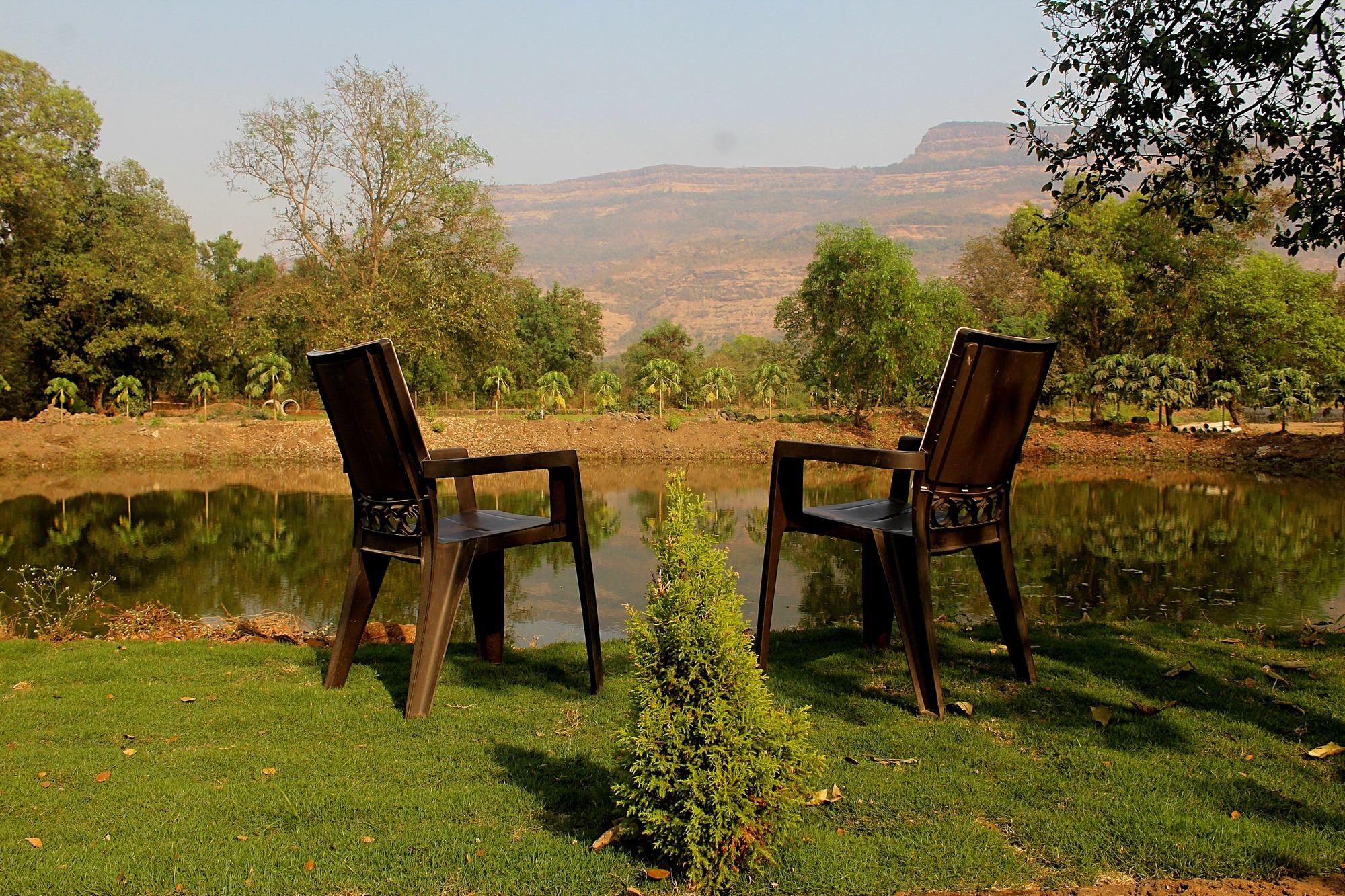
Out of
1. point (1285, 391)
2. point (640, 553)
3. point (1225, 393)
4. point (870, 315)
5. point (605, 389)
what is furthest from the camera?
point (605, 389)

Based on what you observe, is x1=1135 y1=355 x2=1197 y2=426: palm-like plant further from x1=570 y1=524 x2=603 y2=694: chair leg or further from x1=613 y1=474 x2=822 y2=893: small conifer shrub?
x1=613 y1=474 x2=822 y2=893: small conifer shrub

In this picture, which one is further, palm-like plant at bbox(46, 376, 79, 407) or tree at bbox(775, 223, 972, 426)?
tree at bbox(775, 223, 972, 426)

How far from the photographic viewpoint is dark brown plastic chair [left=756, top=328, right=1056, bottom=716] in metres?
3.09

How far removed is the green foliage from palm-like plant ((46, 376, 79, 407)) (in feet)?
72.7

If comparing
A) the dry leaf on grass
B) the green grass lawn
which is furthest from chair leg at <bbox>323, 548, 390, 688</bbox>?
the dry leaf on grass

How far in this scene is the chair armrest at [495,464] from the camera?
10.00ft

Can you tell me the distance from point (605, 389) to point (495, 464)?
30211 millimetres

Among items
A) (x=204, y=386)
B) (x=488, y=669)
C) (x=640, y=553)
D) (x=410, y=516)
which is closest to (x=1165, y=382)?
(x=640, y=553)

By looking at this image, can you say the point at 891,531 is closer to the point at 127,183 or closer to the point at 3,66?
the point at 3,66

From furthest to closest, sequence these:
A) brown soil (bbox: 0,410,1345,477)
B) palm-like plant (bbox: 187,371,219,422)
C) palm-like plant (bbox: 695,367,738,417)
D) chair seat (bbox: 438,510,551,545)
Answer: palm-like plant (bbox: 695,367,738,417) → palm-like plant (bbox: 187,371,219,422) → brown soil (bbox: 0,410,1345,477) → chair seat (bbox: 438,510,551,545)

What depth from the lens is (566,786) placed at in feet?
8.25

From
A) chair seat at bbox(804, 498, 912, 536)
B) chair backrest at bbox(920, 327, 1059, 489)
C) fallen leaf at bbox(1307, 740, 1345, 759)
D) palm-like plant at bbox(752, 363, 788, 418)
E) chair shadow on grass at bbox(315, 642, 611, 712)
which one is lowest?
palm-like plant at bbox(752, 363, 788, 418)

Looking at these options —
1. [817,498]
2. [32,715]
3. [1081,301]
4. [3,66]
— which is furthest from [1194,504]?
[3,66]

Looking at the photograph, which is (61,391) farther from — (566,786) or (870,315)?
(566,786)
